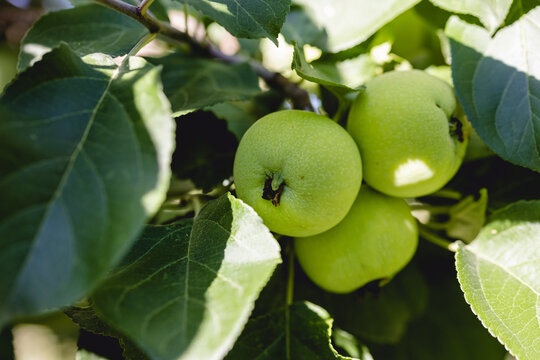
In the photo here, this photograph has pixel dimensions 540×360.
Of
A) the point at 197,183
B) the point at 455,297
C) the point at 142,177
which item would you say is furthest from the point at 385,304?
the point at 142,177

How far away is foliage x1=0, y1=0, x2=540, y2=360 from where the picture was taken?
0.49 metres

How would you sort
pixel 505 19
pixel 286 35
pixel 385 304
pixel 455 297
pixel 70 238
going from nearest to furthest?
pixel 70 238, pixel 505 19, pixel 286 35, pixel 385 304, pixel 455 297

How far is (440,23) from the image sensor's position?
102 centimetres

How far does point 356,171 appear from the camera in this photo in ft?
2.35

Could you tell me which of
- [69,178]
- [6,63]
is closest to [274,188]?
[69,178]

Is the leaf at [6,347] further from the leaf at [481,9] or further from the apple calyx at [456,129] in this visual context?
the leaf at [481,9]

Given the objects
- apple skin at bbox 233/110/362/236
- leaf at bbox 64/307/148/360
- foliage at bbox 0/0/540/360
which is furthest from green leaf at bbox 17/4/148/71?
leaf at bbox 64/307/148/360

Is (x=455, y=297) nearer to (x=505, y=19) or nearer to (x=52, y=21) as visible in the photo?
(x=505, y=19)

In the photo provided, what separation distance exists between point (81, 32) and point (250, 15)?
42cm

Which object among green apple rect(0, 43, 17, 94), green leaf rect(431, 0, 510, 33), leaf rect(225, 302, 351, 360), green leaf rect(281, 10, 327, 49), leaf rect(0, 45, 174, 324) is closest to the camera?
leaf rect(0, 45, 174, 324)

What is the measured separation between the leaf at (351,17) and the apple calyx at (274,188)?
0.46 metres

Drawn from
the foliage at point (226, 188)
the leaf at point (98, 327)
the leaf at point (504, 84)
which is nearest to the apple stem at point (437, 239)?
the foliage at point (226, 188)

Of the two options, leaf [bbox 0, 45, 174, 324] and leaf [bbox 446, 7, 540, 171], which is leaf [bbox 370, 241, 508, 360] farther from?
leaf [bbox 0, 45, 174, 324]

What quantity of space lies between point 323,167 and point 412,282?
0.65 metres
